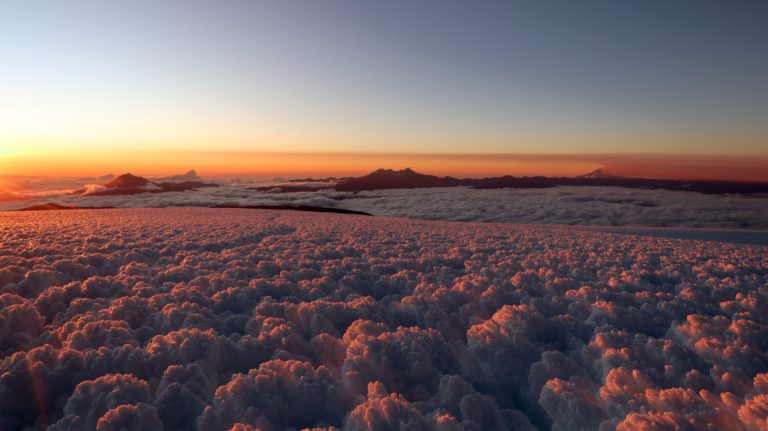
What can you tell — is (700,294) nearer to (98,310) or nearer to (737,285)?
(737,285)

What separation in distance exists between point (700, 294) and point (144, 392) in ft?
27.0

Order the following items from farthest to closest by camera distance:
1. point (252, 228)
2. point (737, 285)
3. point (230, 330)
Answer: point (252, 228), point (737, 285), point (230, 330)

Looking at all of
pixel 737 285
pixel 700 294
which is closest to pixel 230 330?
pixel 700 294

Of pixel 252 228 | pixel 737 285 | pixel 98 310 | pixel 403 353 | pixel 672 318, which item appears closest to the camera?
pixel 403 353

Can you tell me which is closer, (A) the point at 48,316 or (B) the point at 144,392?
(B) the point at 144,392

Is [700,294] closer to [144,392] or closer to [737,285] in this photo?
[737,285]

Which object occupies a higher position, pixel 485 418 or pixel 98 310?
pixel 98 310

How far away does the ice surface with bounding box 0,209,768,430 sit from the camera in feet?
10.7

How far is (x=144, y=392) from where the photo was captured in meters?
3.31

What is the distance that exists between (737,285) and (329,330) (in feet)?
25.5

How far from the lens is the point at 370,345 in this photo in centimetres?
421

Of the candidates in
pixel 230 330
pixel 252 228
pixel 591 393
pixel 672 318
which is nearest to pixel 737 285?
pixel 672 318

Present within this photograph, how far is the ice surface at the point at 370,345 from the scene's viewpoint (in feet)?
10.7

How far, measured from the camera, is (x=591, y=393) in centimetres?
361
